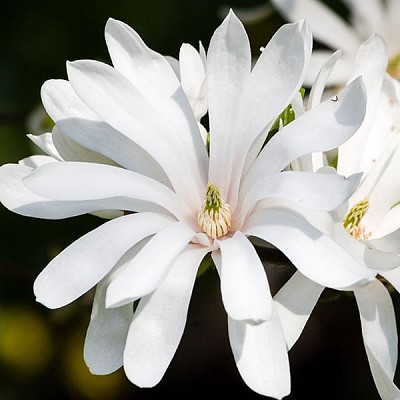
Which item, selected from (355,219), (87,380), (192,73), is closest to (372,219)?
(355,219)

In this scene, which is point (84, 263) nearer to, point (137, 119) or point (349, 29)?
point (137, 119)

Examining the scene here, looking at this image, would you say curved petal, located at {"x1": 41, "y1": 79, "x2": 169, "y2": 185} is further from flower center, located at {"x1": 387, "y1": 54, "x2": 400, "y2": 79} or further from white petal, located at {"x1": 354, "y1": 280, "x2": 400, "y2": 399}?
flower center, located at {"x1": 387, "y1": 54, "x2": 400, "y2": 79}

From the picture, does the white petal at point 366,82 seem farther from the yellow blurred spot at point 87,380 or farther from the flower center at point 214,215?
the yellow blurred spot at point 87,380

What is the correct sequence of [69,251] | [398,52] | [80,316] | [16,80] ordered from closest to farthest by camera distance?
[69,251] → [398,52] → [80,316] → [16,80]

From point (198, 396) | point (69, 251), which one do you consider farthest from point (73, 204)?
point (198, 396)

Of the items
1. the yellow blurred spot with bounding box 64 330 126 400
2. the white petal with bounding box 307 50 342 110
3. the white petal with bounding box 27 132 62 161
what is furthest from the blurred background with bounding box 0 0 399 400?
the white petal with bounding box 307 50 342 110

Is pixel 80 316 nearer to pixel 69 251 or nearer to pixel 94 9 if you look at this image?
pixel 94 9
